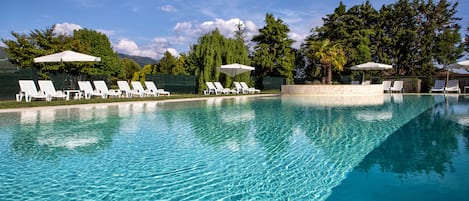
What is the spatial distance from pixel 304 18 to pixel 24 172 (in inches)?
884

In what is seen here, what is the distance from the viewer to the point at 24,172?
375cm

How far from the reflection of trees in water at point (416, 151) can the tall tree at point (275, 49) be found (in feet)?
65.7

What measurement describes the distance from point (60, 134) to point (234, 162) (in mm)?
4027

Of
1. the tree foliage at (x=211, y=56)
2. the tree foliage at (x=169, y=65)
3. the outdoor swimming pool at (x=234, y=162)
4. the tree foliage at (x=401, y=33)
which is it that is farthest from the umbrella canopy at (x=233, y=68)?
the tree foliage at (x=169, y=65)

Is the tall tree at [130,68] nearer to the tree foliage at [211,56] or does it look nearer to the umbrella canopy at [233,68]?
the tree foliage at [211,56]

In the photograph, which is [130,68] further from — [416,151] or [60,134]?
[416,151]

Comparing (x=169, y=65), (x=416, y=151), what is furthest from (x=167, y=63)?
(x=416, y=151)

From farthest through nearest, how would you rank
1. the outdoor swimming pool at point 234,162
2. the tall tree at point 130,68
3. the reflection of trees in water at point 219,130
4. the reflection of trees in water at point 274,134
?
1. the tall tree at point 130,68
2. the reflection of trees in water at point 219,130
3. the reflection of trees in water at point 274,134
4. the outdoor swimming pool at point 234,162

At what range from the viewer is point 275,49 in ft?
87.9

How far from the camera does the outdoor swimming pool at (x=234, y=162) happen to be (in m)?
3.10

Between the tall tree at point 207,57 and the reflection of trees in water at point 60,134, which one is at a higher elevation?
the tall tree at point 207,57

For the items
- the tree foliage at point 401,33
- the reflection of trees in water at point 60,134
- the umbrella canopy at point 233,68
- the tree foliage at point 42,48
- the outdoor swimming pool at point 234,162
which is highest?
the tree foliage at point 401,33

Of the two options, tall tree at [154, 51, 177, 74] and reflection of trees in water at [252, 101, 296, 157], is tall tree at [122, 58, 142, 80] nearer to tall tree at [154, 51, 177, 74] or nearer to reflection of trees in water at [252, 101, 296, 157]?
tall tree at [154, 51, 177, 74]

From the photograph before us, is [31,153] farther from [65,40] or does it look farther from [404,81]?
[404,81]
